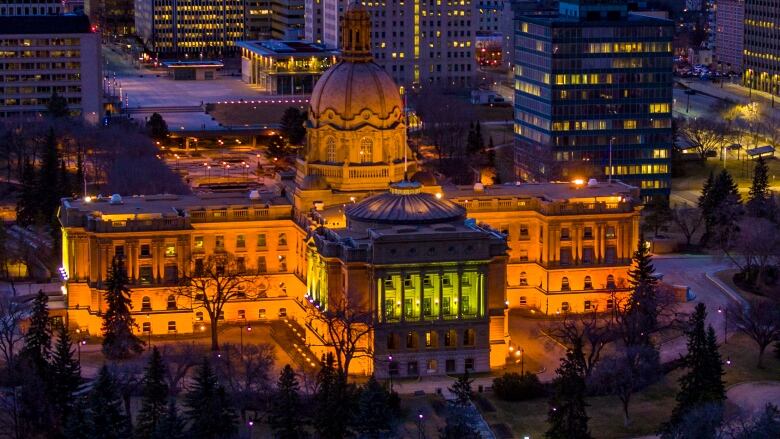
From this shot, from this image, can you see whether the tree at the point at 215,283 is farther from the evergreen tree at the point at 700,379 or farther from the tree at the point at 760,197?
the tree at the point at 760,197

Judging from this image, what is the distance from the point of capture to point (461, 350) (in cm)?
14625

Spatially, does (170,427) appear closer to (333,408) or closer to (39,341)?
(333,408)

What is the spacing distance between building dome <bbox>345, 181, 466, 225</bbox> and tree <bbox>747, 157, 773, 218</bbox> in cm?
4231

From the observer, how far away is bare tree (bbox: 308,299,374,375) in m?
142

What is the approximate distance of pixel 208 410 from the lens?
124 m

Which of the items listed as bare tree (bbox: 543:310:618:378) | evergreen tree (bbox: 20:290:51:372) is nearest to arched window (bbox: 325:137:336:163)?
bare tree (bbox: 543:310:618:378)

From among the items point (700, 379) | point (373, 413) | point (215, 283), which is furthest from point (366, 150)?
point (700, 379)

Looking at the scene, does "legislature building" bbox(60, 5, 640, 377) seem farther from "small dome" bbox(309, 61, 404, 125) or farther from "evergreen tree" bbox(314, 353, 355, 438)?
"evergreen tree" bbox(314, 353, 355, 438)

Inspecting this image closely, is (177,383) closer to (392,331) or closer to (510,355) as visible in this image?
(392,331)

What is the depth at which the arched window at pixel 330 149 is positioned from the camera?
167250mm

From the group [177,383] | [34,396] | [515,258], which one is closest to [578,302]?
[515,258]

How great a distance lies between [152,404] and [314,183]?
137 ft

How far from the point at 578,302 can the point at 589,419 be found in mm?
33858

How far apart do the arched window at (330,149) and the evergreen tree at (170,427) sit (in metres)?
48.0
